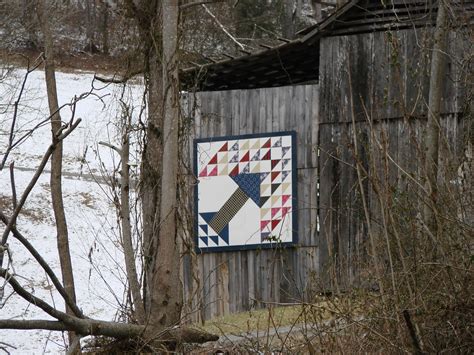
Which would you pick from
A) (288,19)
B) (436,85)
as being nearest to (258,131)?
(436,85)

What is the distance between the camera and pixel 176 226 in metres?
9.38

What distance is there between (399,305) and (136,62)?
5584 mm

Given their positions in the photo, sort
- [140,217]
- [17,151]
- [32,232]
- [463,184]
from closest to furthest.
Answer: [463,184] → [140,217] → [32,232] → [17,151]

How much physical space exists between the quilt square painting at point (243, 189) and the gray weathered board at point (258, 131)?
147 millimetres

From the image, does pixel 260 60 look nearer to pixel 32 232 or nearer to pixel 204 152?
pixel 204 152

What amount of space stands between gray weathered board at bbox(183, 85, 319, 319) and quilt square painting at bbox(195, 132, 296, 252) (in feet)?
0.48

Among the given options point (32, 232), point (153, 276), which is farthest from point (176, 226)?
point (32, 232)

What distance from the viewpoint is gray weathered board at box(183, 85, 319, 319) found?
14.3 meters

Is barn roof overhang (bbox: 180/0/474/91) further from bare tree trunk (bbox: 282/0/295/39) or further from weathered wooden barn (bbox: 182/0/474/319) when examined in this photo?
bare tree trunk (bbox: 282/0/295/39)

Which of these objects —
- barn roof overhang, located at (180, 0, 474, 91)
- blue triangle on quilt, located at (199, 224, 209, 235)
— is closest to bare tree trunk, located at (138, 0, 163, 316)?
barn roof overhang, located at (180, 0, 474, 91)

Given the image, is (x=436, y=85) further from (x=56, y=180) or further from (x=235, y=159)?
(x=56, y=180)

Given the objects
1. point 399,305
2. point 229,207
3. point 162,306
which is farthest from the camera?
point 229,207

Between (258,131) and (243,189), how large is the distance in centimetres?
99

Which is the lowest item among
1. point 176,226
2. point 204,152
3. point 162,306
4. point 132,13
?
point 162,306
